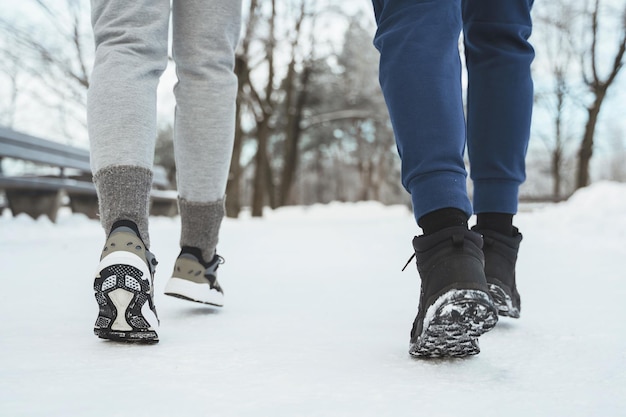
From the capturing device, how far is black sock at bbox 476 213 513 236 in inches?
48.5

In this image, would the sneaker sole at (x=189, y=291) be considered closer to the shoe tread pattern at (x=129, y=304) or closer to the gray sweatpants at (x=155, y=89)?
the gray sweatpants at (x=155, y=89)

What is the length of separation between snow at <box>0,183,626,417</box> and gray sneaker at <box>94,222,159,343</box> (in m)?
0.03

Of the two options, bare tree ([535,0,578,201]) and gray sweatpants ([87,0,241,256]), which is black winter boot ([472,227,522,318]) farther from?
bare tree ([535,0,578,201])

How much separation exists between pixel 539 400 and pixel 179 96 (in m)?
1.10

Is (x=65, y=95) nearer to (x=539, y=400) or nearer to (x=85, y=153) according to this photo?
(x=85, y=153)

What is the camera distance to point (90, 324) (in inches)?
46.8

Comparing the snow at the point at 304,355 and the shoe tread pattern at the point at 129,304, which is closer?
the snow at the point at 304,355

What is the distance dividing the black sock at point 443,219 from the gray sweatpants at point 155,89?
21.3 inches

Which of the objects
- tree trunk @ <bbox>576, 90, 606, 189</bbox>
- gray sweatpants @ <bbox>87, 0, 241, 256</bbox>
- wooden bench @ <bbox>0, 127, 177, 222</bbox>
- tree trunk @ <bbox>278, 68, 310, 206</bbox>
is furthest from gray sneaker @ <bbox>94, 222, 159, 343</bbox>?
tree trunk @ <bbox>576, 90, 606, 189</bbox>

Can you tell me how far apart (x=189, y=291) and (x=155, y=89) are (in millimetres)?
473

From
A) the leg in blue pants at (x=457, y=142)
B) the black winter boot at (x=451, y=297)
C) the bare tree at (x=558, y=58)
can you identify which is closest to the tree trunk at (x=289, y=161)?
the bare tree at (x=558, y=58)

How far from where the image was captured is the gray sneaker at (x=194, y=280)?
132cm

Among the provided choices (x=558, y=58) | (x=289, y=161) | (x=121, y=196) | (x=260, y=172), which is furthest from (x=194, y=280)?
(x=558, y=58)

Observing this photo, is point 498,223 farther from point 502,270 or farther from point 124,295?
point 124,295
